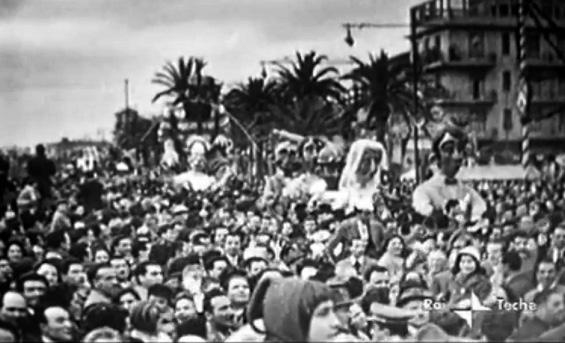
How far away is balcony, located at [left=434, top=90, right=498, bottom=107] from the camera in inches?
243

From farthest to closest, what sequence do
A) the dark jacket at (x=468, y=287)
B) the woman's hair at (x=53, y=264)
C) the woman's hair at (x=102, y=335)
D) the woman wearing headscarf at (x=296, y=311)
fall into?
A: the dark jacket at (x=468, y=287)
the woman's hair at (x=53, y=264)
the woman's hair at (x=102, y=335)
the woman wearing headscarf at (x=296, y=311)

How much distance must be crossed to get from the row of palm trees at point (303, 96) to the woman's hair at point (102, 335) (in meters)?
1.26

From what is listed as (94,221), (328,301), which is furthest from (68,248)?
(328,301)

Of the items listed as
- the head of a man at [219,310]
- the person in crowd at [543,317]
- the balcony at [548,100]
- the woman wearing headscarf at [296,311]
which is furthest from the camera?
the balcony at [548,100]

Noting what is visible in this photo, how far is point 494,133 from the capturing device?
20.6ft

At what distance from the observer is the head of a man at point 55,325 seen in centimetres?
545

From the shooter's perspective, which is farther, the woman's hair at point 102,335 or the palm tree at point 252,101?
the palm tree at point 252,101

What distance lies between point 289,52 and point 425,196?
1.13 m

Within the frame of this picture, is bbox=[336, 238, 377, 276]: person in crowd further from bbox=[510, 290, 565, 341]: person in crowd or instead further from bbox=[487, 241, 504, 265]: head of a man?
bbox=[510, 290, 565, 341]: person in crowd

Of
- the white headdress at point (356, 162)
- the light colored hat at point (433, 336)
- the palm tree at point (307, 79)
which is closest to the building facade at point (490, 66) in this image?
the white headdress at point (356, 162)

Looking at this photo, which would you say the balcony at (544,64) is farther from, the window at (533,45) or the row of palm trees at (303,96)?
the row of palm trees at (303,96)

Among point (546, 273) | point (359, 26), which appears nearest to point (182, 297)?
point (359, 26)

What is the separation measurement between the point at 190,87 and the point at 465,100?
154 centimetres

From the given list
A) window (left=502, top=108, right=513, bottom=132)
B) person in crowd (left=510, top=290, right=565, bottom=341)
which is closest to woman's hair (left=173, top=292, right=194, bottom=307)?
person in crowd (left=510, top=290, right=565, bottom=341)
